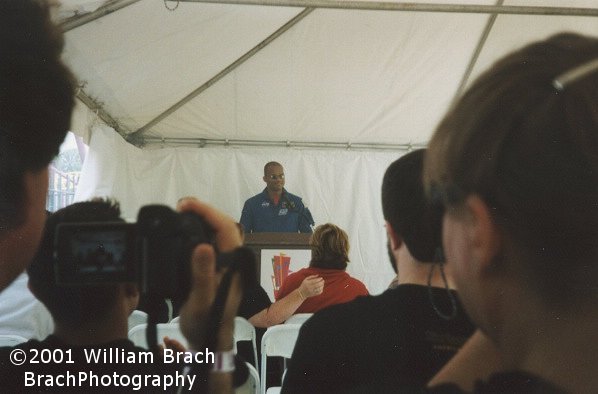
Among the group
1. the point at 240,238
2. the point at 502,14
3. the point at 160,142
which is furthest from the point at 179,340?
the point at 160,142

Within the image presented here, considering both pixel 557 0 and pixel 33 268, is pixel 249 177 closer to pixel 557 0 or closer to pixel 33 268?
pixel 557 0

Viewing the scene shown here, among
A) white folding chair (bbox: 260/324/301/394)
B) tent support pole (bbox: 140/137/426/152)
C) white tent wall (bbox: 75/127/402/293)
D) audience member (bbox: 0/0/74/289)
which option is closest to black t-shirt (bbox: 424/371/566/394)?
audience member (bbox: 0/0/74/289)

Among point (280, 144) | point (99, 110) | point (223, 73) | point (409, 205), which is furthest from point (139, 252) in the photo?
point (280, 144)

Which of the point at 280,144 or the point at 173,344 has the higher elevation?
the point at 280,144

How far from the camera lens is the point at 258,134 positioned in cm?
267

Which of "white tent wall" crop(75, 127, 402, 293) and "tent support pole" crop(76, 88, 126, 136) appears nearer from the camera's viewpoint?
"tent support pole" crop(76, 88, 126, 136)

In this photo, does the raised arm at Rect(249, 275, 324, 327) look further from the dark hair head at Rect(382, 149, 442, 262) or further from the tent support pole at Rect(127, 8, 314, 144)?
the tent support pole at Rect(127, 8, 314, 144)

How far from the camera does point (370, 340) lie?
1.73ft

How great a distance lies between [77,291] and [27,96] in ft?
0.54

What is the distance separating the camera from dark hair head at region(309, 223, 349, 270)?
48.2 inches

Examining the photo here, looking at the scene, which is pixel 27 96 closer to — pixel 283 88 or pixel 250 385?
pixel 250 385

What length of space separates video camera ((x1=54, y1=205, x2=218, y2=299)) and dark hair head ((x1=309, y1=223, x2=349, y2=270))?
0.91m

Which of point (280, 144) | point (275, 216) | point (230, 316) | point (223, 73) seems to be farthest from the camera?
point (280, 144)

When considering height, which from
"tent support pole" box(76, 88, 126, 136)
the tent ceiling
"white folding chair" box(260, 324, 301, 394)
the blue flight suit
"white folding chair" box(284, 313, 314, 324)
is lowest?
"white folding chair" box(260, 324, 301, 394)
